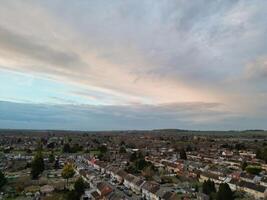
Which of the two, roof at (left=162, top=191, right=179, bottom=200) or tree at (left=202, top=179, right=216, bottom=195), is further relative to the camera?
tree at (left=202, top=179, right=216, bottom=195)

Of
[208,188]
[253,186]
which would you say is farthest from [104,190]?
[253,186]

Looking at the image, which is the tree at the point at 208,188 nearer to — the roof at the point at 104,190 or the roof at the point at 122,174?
the roof at the point at 104,190

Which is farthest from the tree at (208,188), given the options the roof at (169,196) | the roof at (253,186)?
the roof at (253,186)

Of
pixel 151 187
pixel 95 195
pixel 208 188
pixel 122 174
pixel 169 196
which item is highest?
pixel 122 174

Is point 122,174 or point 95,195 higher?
point 122,174

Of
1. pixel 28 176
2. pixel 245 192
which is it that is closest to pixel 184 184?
pixel 245 192

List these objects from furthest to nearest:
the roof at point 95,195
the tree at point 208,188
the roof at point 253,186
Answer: the roof at point 253,186 < the tree at point 208,188 < the roof at point 95,195

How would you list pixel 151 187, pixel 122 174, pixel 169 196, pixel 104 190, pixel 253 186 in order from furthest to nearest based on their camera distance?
pixel 122 174, pixel 253 186, pixel 151 187, pixel 104 190, pixel 169 196

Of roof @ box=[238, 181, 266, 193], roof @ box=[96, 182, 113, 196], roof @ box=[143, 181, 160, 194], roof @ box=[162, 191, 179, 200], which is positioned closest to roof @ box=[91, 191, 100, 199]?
roof @ box=[96, 182, 113, 196]

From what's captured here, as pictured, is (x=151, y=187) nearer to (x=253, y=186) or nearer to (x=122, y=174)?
(x=122, y=174)

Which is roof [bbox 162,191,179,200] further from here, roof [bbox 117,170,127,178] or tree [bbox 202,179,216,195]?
roof [bbox 117,170,127,178]

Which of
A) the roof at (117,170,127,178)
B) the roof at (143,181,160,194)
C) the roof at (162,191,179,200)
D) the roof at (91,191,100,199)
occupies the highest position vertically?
the roof at (117,170,127,178)
